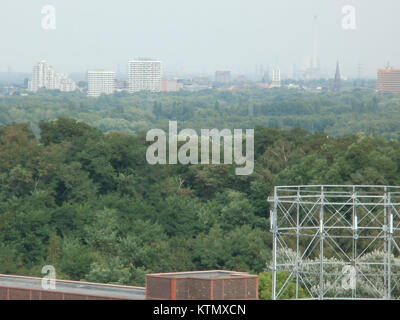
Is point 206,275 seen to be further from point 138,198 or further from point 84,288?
point 138,198

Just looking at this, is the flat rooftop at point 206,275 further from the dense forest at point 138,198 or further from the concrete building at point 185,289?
the dense forest at point 138,198

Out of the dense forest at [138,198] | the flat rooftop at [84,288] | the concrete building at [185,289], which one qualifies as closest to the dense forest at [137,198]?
the dense forest at [138,198]

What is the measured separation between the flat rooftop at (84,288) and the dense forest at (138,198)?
11.1 m

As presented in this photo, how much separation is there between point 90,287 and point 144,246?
2059cm

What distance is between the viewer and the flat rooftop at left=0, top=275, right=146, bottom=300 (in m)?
23.1

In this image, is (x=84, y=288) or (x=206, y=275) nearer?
(x=206, y=275)

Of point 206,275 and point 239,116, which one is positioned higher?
point 206,275

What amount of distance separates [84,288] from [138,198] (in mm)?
30460

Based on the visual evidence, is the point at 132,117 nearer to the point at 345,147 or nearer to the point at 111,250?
the point at 345,147

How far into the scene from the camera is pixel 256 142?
64.4 metres

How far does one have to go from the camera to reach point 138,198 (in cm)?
5459

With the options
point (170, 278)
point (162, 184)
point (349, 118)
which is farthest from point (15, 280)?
point (349, 118)

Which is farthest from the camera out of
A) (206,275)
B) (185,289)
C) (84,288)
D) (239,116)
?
(239,116)

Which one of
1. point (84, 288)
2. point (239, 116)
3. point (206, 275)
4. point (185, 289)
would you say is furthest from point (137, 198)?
point (239, 116)
